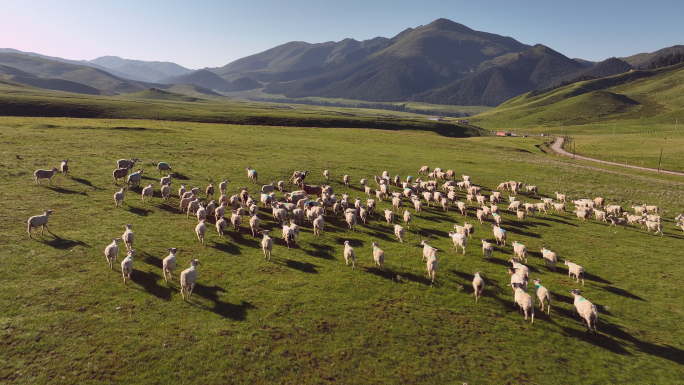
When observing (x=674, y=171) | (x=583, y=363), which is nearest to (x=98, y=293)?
(x=583, y=363)

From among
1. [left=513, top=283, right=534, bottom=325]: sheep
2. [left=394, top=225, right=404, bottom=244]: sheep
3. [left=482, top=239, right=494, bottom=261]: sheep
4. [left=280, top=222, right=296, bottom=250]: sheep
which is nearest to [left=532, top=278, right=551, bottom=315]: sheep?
[left=513, top=283, right=534, bottom=325]: sheep

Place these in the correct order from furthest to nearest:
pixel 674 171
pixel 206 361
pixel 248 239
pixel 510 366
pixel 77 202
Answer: pixel 674 171, pixel 77 202, pixel 248 239, pixel 510 366, pixel 206 361

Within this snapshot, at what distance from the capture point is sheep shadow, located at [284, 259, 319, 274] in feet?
61.3

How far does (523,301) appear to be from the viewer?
50.8ft

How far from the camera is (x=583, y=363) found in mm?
12945

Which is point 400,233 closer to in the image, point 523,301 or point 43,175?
point 523,301

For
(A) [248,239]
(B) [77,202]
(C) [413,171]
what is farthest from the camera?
(C) [413,171]

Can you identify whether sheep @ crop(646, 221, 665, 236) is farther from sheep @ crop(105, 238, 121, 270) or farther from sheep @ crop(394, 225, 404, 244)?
sheep @ crop(105, 238, 121, 270)

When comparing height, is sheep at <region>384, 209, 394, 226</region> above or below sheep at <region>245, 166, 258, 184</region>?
below

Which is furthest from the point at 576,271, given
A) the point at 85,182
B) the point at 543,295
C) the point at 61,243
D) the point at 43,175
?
the point at 43,175

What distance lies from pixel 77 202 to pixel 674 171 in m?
106

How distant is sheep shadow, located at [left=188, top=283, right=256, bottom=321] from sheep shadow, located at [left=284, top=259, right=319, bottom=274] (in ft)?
14.1

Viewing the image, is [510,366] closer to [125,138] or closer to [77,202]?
[77,202]

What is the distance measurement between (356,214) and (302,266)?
10339 millimetres
